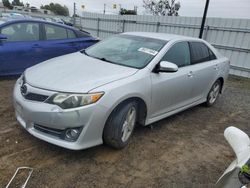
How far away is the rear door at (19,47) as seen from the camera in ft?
18.1

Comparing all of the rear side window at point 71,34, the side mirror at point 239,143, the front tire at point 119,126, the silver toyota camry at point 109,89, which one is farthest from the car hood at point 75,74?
the rear side window at point 71,34

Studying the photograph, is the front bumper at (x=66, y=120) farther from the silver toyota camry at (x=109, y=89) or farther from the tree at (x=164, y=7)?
the tree at (x=164, y=7)

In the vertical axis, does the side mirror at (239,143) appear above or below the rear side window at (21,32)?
above

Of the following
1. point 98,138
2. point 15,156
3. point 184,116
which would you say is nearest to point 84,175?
point 98,138

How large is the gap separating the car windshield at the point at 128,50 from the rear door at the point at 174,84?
24 cm

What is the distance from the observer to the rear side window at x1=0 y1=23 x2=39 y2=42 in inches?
223

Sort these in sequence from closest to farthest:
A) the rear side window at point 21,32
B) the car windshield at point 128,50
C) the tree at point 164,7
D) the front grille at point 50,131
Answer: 1. the front grille at point 50,131
2. the car windshield at point 128,50
3. the rear side window at point 21,32
4. the tree at point 164,7

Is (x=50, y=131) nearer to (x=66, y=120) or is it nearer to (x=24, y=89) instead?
(x=66, y=120)

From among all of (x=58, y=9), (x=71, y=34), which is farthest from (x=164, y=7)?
(x=58, y=9)

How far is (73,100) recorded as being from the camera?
2826 mm

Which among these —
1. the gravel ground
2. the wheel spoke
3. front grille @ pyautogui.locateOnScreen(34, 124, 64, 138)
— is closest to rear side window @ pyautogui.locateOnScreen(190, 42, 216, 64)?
the gravel ground

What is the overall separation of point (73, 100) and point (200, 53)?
3090mm

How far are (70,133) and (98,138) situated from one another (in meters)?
0.34

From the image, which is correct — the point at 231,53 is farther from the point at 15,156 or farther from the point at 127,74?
the point at 15,156
